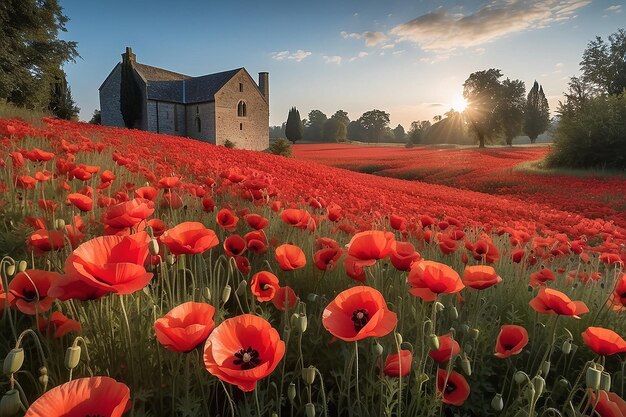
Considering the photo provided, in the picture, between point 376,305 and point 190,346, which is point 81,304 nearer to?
point 190,346

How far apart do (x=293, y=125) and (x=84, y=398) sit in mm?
62497

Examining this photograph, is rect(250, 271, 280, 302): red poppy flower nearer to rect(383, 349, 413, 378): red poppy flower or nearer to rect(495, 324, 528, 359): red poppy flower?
rect(383, 349, 413, 378): red poppy flower

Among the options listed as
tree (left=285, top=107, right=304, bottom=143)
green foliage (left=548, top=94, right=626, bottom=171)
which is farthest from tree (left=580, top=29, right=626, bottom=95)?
tree (left=285, top=107, right=304, bottom=143)

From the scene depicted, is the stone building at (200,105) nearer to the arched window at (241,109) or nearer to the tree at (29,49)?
the arched window at (241,109)

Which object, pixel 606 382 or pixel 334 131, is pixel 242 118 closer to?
pixel 606 382

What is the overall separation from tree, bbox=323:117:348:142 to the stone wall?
35.5 m

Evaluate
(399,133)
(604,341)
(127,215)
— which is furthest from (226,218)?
(399,133)

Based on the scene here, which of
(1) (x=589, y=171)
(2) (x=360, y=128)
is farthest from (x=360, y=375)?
(2) (x=360, y=128)

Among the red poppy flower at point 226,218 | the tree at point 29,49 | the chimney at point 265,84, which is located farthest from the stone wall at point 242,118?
the red poppy flower at point 226,218

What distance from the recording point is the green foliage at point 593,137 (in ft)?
59.2

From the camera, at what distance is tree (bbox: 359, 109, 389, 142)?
87000 millimetres

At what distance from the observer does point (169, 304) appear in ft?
5.79

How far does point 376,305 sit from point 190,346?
0.51 m

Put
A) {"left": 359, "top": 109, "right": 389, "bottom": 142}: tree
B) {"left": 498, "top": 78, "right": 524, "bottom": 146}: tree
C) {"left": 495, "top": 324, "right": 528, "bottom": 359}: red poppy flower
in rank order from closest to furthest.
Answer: {"left": 495, "top": 324, "right": 528, "bottom": 359}: red poppy flower < {"left": 498, "top": 78, "right": 524, "bottom": 146}: tree < {"left": 359, "top": 109, "right": 389, "bottom": 142}: tree
